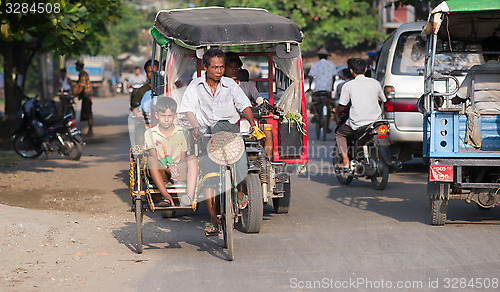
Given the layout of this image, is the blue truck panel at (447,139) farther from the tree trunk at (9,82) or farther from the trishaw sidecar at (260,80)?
the tree trunk at (9,82)

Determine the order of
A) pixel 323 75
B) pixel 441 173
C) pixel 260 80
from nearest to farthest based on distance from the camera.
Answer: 1. pixel 441 173
2. pixel 260 80
3. pixel 323 75

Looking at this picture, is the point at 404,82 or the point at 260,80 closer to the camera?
the point at 260,80

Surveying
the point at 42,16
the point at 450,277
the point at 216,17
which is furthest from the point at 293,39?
the point at 42,16

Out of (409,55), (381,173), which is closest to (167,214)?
(381,173)

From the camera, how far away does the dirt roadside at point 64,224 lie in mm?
5758

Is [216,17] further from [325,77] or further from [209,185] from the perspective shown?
[325,77]

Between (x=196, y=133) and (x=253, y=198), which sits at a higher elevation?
(x=196, y=133)

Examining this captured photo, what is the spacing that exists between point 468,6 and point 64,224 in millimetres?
4893

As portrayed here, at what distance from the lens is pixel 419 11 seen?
1109 inches

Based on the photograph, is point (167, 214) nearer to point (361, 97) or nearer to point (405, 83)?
point (361, 97)

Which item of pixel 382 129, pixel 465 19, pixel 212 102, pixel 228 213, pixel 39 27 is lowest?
pixel 228 213

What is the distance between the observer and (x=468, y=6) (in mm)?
7531

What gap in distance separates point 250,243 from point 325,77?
37.1ft

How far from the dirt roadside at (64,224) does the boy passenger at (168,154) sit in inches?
28.1
